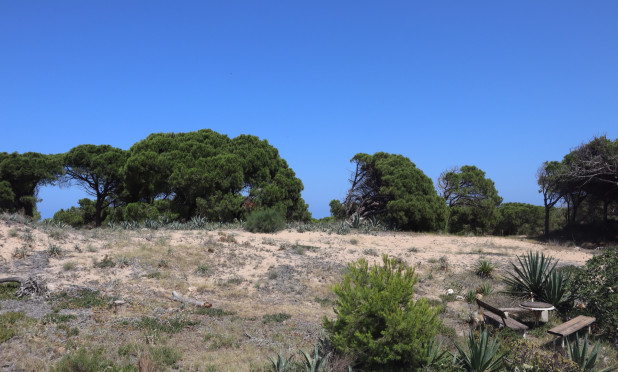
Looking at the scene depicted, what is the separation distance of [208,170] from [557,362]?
20.0 m

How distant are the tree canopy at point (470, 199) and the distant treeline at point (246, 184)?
70mm

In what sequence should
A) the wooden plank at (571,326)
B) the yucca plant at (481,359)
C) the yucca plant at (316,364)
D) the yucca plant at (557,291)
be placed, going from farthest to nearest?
1. the yucca plant at (557,291)
2. the wooden plank at (571,326)
3. the yucca plant at (481,359)
4. the yucca plant at (316,364)

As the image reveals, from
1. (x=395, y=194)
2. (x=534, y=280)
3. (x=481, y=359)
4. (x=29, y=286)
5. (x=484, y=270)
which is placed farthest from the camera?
(x=395, y=194)

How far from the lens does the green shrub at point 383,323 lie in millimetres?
5391

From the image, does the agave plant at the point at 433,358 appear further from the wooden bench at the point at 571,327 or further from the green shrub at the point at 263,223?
the green shrub at the point at 263,223

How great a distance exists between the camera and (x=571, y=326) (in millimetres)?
7145

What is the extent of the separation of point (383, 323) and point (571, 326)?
3929mm

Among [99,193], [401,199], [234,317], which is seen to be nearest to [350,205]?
[401,199]

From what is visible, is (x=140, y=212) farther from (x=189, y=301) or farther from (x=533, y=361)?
(x=533, y=361)

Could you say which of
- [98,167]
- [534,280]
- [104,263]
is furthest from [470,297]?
[98,167]

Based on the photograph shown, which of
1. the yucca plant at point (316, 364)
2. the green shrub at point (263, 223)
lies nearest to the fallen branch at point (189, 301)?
the yucca plant at point (316, 364)

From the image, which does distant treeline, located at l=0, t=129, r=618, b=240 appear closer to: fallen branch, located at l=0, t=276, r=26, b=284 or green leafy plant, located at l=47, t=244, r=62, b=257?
green leafy plant, located at l=47, t=244, r=62, b=257

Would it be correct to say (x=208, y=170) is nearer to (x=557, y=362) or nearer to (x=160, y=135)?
(x=160, y=135)

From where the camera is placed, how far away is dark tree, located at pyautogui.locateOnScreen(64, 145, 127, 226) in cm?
2578
